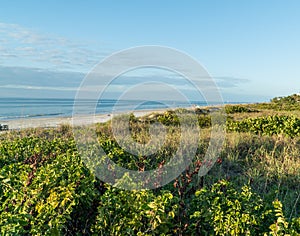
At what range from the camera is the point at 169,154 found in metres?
6.37

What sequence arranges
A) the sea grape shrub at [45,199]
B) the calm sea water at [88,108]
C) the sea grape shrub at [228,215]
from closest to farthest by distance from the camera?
1. the sea grape shrub at [45,199]
2. the sea grape shrub at [228,215]
3. the calm sea water at [88,108]

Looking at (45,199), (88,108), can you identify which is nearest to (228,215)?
(45,199)

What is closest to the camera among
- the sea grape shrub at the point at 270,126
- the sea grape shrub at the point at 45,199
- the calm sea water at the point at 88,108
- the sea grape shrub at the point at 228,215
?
the sea grape shrub at the point at 45,199

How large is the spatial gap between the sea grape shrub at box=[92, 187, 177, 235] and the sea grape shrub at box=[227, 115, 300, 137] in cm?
758

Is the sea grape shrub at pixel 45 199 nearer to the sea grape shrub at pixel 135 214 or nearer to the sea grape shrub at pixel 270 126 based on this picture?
the sea grape shrub at pixel 135 214

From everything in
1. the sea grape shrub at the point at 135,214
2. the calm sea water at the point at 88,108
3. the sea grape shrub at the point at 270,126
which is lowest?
the sea grape shrub at the point at 135,214

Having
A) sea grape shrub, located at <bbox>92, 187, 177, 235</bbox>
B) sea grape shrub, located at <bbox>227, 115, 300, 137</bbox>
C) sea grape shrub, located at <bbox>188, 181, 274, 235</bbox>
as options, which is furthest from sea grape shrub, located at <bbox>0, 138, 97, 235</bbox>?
sea grape shrub, located at <bbox>227, 115, 300, 137</bbox>

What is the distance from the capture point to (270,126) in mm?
10211

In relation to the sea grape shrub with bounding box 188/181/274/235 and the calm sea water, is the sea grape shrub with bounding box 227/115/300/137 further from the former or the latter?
the sea grape shrub with bounding box 188/181/274/235

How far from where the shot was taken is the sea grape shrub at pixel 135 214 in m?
2.60

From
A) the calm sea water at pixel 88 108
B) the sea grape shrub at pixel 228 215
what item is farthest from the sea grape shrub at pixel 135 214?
the calm sea water at pixel 88 108

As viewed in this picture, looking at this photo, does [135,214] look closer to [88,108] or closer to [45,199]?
[45,199]

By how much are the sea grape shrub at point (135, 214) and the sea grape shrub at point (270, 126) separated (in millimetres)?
7583

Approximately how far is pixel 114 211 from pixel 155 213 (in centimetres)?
43
